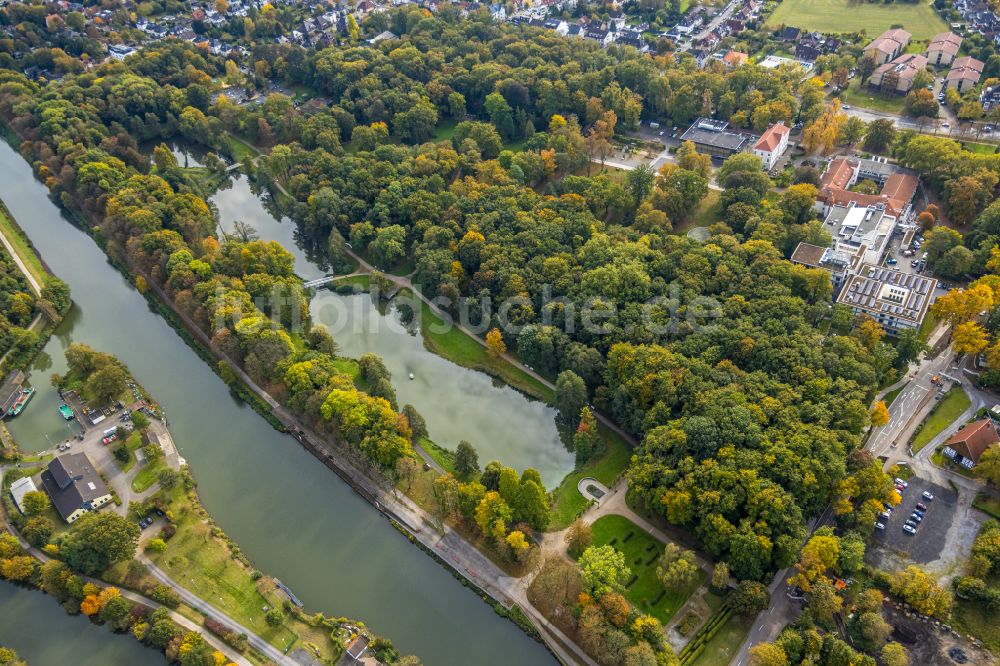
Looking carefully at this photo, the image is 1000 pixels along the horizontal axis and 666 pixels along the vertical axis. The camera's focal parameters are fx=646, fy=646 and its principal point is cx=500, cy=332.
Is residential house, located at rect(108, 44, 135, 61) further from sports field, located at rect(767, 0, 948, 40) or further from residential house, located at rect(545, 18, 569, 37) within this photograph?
sports field, located at rect(767, 0, 948, 40)

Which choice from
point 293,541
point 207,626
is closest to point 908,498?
point 293,541

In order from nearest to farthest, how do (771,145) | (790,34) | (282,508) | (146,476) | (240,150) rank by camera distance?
(282,508)
(146,476)
(771,145)
(240,150)
(790,34)

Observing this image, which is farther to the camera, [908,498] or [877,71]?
[877,71]

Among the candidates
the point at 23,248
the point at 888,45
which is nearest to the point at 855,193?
the point at 888,45

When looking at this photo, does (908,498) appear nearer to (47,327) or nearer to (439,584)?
(439,584)

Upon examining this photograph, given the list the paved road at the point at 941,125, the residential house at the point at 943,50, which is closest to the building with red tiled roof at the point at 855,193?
the paved road at the point at 941,125

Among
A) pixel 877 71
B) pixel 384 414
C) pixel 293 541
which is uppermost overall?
pixel 877 71

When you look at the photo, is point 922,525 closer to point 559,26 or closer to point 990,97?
point 990,97

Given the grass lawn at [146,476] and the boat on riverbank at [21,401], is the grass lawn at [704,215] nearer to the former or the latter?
the grass lawn at [146,476]
